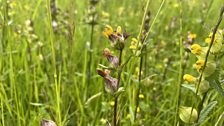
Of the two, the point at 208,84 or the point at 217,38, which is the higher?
the point at 217,38

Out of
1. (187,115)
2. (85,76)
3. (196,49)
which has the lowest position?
(85,76)

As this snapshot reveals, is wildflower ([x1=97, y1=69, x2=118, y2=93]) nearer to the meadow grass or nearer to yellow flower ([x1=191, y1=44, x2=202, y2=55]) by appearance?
the meadow grass

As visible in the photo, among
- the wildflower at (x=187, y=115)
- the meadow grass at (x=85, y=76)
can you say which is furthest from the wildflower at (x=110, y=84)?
the wildflower at (x=187, y=115)

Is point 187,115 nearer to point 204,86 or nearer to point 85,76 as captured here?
point 204,86

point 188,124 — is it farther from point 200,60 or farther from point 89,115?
point 89,115

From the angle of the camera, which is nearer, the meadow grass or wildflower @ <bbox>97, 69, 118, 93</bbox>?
wildflower @ <bbox>97, 69, 118, 93</bbox>

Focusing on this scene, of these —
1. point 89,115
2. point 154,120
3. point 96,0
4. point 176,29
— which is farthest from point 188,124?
point 176,29

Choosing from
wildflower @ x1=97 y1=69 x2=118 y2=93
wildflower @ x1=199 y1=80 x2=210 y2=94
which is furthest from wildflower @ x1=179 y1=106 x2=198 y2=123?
wildflower @ x1=97 y1=69 x2=118 y2=93

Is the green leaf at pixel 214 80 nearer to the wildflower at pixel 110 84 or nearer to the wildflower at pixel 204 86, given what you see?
the wildflower at pixel 204 86

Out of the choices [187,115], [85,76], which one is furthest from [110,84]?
[85,76]
